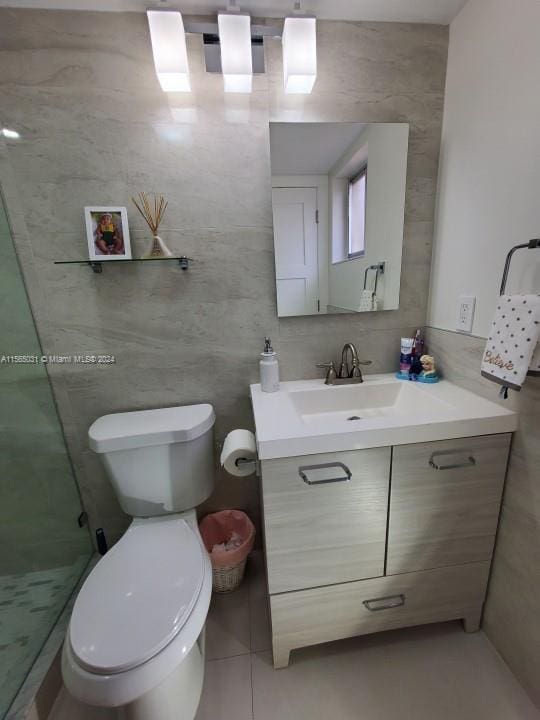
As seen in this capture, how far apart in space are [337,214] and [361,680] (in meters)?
1.62

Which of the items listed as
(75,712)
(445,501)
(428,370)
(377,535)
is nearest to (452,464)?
(445,501)

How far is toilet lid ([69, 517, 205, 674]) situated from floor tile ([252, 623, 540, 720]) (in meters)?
0.50

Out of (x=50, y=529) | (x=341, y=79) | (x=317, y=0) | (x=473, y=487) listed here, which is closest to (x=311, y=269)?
(x=341, y=79)

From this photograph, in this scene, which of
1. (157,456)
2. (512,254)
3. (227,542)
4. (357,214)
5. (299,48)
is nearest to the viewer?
(512,254)

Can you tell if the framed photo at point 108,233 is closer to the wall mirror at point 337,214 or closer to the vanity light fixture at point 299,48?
the wall mirror at point 337,214

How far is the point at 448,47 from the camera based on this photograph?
41.9 inches

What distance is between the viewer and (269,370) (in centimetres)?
114

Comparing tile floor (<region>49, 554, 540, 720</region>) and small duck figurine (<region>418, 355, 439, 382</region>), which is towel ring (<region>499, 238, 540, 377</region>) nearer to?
small duck figurine (<region>418, 355, 439, 382</region>)

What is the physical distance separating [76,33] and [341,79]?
2.88 ft

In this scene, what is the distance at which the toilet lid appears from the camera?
2.29 feet

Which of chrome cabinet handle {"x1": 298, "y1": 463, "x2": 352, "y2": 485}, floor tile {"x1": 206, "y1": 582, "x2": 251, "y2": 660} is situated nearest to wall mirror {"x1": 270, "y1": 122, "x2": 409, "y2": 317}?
chrome cabinet handle {"x1": 298, "y1": 463, "x2": 352, "y2": 485}

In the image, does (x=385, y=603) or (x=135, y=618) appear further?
(x=385, y=603)

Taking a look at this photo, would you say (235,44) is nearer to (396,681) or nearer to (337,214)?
(337,214)

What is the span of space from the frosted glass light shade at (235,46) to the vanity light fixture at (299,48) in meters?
0.12
